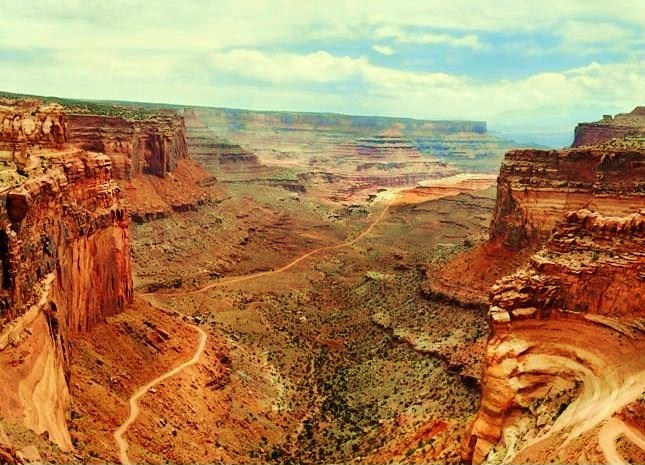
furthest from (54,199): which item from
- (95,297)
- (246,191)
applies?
(246,191)

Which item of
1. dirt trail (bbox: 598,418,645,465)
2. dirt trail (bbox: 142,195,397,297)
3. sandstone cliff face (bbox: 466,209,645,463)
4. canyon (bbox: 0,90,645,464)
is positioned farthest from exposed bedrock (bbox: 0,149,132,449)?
dirt trail (bbox: 142,195,397,297)

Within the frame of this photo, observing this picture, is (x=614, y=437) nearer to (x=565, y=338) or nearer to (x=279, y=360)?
(x=565, y=338)

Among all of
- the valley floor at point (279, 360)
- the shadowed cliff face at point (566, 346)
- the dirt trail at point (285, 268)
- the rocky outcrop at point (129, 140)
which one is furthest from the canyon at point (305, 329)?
the dirt trail at point (285, 268)

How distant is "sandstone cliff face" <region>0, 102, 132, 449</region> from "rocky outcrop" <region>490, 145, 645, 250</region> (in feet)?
114

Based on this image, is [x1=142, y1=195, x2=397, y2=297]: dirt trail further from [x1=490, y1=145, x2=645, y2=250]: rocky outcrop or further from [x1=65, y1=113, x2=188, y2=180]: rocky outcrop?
[x1=490, y1=145, x2=645, y2=250]: rocky outcrop

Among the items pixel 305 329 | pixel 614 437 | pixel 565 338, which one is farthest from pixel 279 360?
pixel 614 437

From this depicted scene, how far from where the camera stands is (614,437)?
67.8 feet

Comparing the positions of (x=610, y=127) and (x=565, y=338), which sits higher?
(x=610, y=127)

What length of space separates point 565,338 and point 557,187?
3361 cm

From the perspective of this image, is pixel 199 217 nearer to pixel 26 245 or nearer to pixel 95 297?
pixel 95 297

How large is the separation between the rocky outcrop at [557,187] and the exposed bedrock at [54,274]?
3481cm

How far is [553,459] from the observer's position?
70.4 ft

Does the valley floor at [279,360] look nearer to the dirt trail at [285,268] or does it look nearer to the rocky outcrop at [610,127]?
the dirt trail at [285,268]

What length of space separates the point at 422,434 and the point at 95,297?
21783mm
